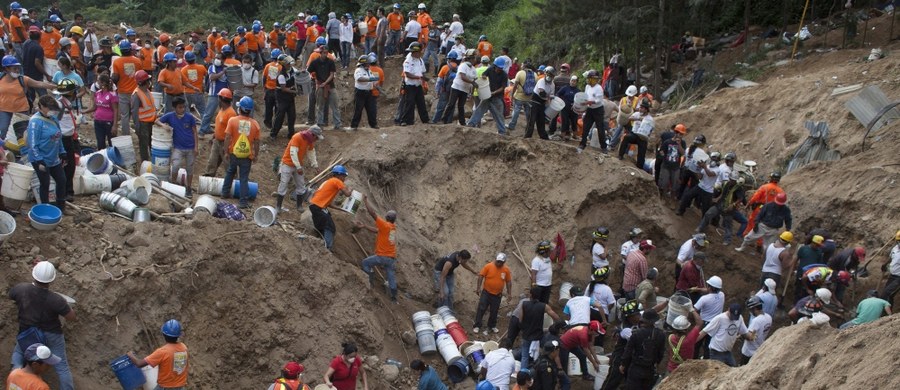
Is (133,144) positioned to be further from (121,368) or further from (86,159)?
(121,368)

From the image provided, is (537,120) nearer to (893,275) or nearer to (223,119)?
(223,119)

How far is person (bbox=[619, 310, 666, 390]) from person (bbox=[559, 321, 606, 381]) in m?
0.71

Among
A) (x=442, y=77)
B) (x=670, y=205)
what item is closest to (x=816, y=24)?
(x=670, y=205)

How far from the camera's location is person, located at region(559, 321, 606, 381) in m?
12.3

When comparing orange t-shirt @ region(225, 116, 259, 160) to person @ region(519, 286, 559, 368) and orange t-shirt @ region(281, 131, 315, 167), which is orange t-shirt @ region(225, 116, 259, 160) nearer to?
orange t-shirt @ region(281, 131, 315, 167)

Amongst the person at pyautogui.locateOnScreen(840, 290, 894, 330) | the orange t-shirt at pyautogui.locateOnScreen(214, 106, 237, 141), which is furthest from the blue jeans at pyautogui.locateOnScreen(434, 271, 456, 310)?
the person at pyautogui.locateOnScreen(840, 290, 894, 330)

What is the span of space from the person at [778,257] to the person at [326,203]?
7.08 metres

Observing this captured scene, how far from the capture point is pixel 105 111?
1337 centimetres

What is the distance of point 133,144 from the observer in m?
14.3

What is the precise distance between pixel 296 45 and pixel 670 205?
10956 mm

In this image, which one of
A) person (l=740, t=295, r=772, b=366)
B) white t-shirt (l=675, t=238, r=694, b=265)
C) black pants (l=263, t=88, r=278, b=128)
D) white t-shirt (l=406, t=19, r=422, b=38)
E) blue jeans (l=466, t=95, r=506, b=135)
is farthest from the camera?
white t-shirt (l=406, t=19, r=422, b=38)

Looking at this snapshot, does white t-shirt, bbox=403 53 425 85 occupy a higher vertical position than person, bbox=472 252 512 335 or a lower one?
higher

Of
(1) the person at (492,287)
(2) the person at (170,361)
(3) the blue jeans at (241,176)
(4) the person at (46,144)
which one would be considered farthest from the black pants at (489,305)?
(4) the person at (46,144)

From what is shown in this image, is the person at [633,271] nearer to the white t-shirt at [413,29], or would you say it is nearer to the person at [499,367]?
the person at [499,367]
